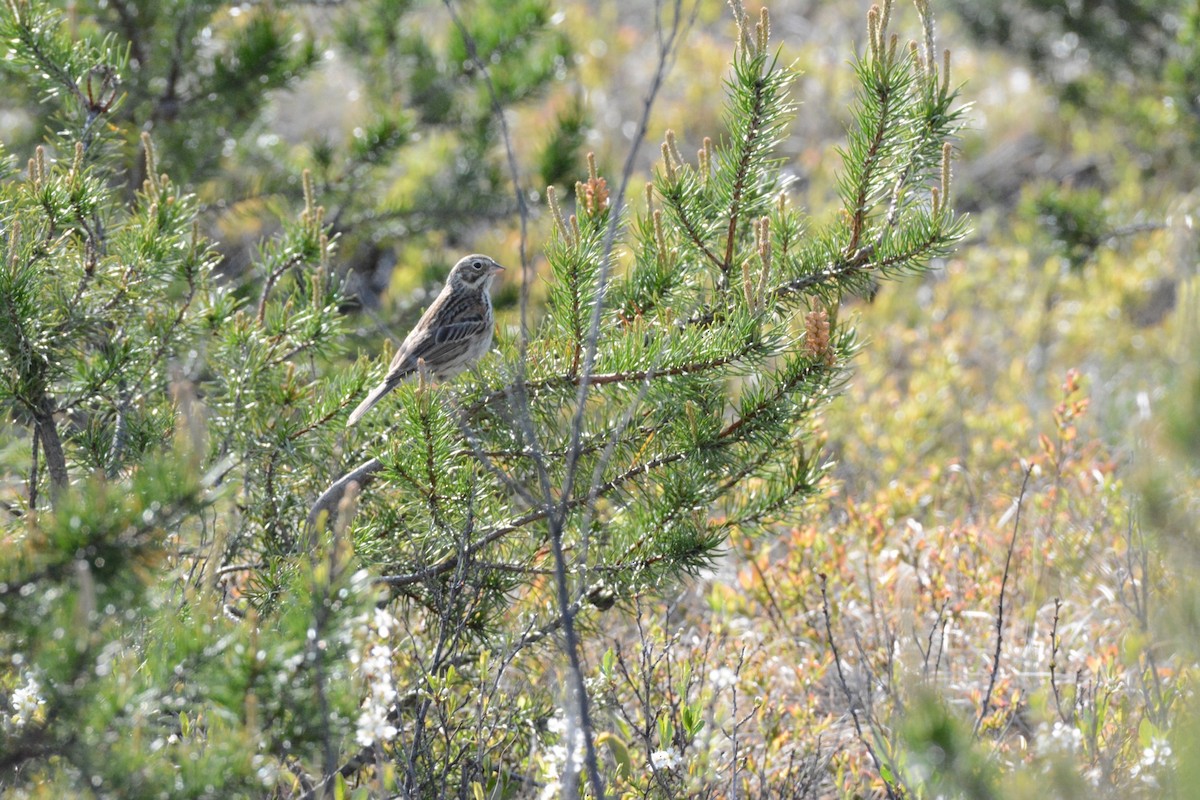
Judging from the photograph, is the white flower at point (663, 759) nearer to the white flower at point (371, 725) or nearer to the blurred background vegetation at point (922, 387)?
the blurred background vegetation at point (922, 387)

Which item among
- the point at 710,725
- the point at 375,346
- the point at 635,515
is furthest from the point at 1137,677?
the point at 375,346

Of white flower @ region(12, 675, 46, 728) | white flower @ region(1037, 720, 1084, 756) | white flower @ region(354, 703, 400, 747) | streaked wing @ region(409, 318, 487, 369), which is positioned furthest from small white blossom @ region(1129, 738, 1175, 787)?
streaked wing @ region(409, 318, 487, 369)

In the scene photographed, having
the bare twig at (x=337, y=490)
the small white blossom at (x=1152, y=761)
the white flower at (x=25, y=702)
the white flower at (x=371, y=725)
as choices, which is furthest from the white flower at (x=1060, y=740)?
the white flower at (x=25, y=702)

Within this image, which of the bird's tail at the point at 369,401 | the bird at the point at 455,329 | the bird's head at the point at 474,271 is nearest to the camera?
the bird's tail at the point at 369,401

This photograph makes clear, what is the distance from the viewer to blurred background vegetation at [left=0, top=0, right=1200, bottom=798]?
332 cm

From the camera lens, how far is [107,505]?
2.14m

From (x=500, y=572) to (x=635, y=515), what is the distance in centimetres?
51

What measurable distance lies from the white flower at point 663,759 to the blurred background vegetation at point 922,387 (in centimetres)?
5

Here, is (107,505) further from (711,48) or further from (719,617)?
(711,48)

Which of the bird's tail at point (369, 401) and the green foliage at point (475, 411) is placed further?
the bird's tail at point (369, 401)

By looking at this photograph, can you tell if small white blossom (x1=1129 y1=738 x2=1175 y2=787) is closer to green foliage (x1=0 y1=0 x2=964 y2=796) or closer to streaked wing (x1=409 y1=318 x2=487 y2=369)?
green foliage (x1=0 y1=0 x2=964 y2=796)

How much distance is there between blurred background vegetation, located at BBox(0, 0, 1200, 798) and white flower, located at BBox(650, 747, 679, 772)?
5 cm

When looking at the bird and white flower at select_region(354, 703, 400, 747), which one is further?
the bird

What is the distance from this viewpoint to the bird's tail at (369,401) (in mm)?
3644
